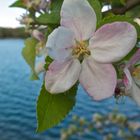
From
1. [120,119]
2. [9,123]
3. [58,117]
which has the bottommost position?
[9,123]

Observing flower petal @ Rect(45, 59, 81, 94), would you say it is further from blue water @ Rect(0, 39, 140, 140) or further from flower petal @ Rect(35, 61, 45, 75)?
blue water @ Rect(0, 39, 140, 140)

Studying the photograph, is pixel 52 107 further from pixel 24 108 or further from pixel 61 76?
pixel 24 108

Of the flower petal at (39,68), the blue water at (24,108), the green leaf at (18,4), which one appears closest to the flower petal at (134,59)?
the flower petal at (39,68)

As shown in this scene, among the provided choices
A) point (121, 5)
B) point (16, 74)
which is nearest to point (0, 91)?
point (16, 74)

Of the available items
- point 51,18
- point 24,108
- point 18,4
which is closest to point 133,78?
point 51,18

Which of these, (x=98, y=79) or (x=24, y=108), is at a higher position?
(x=98, y=79)

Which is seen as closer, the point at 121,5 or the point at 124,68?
the point at 124,68

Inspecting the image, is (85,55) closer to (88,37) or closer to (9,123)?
(88,37)
